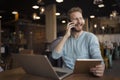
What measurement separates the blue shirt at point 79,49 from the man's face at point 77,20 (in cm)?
8

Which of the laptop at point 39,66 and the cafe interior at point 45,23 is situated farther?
the cafe interior at point 45,23

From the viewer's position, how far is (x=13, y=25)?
45.0 feet

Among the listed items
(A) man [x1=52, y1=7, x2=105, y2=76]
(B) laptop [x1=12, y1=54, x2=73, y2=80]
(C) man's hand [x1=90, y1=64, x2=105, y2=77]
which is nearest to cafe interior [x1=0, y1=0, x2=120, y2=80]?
(A) man [x1=52, y1=7, x2=105, y2=76]

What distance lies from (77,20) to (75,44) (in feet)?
0.72

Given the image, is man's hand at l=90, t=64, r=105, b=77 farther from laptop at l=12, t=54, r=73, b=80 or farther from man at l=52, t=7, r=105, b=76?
man at l=52, t=7, r=105, b=76

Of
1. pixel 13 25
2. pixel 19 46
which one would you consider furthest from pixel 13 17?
pixel 19 46

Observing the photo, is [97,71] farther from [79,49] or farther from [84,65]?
[79,49]

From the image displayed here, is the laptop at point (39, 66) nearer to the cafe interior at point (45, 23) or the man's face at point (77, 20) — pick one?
the man's face at point (77, 20)

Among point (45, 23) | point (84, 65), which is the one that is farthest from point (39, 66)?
point (45, 23)

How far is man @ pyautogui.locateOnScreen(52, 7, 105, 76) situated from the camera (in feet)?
6.55

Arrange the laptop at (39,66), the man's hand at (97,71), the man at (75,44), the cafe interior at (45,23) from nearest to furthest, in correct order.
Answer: the laptop at (39,66) < the man's hand at (97,71) < the man at (75,44) < the cafe interior at (45,23)

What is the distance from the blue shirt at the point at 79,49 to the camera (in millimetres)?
2006

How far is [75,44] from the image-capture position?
205 centimetres

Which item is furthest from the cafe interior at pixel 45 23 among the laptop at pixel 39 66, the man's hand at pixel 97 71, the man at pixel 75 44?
the laptop at pixel 39 66
